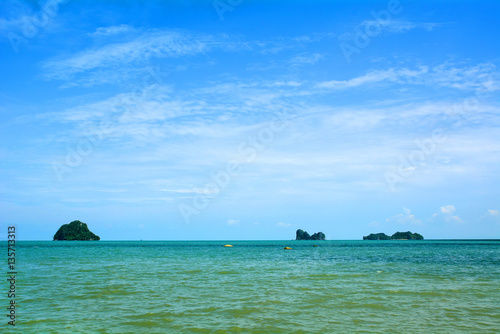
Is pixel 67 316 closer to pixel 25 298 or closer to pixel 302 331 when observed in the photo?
pixel 25 298

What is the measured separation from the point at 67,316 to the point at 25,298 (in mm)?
6876

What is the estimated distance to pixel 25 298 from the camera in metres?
23.5

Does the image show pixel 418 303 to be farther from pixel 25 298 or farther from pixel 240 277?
pixel 25 298

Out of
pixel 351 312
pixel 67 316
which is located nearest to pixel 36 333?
pixel 67 316

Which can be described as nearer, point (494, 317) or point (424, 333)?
point (424, 333)

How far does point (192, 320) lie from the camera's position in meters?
17.9

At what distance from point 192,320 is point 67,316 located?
6476mm

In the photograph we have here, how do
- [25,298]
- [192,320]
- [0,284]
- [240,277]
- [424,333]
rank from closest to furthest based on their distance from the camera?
1. [424,333]
2. [192,320]
3. [25,298]
4. [0,284]
5. [240,277]

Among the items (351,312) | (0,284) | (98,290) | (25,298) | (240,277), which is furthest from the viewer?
(240,277)

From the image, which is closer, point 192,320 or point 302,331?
point 302,331

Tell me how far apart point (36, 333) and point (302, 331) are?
1131cm

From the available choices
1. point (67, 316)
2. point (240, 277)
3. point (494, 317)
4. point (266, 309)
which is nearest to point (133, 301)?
point (67, 316)

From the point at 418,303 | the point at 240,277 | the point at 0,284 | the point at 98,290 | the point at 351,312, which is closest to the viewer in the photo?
the point at 351,312

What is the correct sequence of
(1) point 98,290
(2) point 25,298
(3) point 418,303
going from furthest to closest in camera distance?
1. (1) point 98,290
2. (2) point 25,298
3. (3) point 418,303
